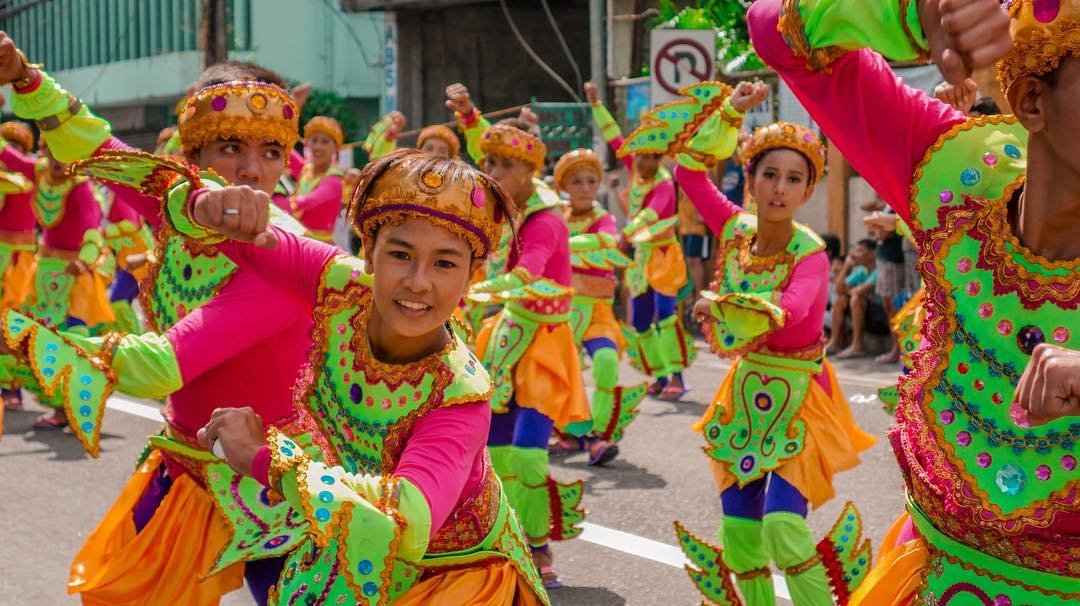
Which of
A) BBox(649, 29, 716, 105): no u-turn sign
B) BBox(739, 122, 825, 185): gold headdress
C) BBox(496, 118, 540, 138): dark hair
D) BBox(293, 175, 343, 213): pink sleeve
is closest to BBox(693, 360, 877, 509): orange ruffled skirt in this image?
A: BBox(739, 122, 825, 185): gold headdress

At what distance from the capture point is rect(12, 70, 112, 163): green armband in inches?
155

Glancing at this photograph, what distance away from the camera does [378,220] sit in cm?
310

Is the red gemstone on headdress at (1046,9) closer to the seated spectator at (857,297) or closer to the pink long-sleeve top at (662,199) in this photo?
the pink long-sleeve top at (662,199)

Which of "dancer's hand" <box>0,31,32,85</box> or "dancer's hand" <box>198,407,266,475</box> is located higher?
"dancer's hand" <box>0,31,32,85</box>

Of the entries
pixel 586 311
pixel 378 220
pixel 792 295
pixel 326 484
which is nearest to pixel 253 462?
pixel 326 484

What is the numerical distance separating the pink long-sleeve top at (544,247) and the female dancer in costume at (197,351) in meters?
2.34

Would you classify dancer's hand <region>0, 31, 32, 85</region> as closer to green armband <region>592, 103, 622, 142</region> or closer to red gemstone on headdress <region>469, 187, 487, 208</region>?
red gemstone on headdress <region>469, 187, 487, 208</region>

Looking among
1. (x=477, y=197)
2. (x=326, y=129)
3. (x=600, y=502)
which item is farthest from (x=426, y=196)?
(x=326, y=129)

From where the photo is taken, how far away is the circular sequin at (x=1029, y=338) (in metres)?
2.41

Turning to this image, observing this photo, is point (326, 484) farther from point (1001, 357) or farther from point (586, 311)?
point (586, 311)

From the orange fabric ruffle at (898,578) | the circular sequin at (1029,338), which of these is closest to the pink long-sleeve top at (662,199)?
the orange fabric ruffle at (898,578)

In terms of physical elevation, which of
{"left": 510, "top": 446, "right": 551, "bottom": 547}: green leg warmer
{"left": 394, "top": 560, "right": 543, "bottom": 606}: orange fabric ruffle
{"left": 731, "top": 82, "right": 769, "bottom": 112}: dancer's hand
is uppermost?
{"left": 731, "top": 82, "right": 769, "bottom": 112}: dancer's hand

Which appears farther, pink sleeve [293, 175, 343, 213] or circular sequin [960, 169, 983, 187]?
pink sleeve [293, 175, 343, 213]

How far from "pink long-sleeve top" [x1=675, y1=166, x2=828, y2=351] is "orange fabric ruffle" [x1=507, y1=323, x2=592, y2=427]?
1.44 meters
